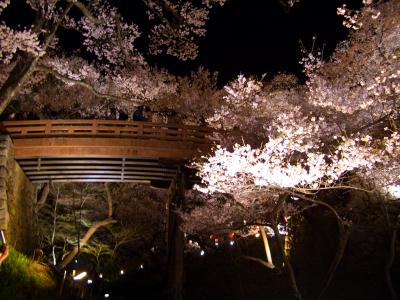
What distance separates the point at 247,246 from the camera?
77.9 ft

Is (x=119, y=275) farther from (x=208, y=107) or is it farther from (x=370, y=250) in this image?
(x=370, y=250)

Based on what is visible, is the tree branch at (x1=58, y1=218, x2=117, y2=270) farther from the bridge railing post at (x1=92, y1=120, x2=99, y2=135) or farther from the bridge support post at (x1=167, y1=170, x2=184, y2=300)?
the bridge railing post at (x1=92, y1=120, x2=99, y2=135)

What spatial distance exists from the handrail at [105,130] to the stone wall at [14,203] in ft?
2.48

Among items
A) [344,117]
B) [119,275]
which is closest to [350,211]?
[344,117]

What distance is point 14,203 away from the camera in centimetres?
1455

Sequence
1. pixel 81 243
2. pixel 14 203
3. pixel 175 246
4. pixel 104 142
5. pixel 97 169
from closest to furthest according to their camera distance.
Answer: pixel 14 203, pixel 104 142, pixel 175 246, pixel 97 169, pixel 81 243

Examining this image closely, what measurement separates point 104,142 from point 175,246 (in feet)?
14.7

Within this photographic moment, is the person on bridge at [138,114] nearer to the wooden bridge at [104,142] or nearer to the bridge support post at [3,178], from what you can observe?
the wooden bridge at [104,142]

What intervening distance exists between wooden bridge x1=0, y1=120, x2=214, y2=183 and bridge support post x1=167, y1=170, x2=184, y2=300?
4.54ft

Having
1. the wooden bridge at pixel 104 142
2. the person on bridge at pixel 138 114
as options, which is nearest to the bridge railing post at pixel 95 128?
the wooden bridge at pixel 104 142

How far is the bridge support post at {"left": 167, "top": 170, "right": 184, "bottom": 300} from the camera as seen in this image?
50.2 feet

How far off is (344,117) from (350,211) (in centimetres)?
377

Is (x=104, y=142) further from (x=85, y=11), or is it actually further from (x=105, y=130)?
(x=85, y=11)

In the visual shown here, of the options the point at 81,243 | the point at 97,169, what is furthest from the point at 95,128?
the point at 81,243
